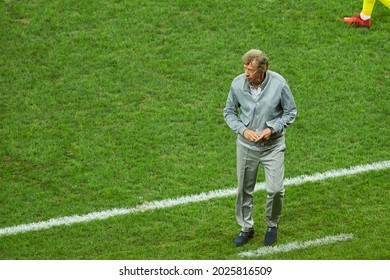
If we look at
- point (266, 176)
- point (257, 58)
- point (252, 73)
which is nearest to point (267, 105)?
point (252, 73)

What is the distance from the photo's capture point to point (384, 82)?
589 inches

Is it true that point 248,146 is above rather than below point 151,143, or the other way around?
above


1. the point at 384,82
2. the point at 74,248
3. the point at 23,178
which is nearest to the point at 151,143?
the point at 23,178

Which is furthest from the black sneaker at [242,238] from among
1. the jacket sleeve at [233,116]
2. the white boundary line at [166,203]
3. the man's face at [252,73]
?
the man's face at [252,73]

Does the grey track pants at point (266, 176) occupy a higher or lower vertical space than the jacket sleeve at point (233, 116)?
lower

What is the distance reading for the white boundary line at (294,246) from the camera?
36.5 ft

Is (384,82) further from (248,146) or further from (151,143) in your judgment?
(248,146)

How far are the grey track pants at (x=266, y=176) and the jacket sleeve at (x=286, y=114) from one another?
0.29 meters

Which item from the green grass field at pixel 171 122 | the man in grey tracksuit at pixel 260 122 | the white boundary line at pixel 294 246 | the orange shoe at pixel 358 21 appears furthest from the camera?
the orange shoe at pixel 358 21

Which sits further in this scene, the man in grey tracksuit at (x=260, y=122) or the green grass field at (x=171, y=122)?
the green grass field at (x=171, y=122)

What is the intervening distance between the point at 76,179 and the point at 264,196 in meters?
2.39

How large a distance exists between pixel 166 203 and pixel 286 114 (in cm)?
233

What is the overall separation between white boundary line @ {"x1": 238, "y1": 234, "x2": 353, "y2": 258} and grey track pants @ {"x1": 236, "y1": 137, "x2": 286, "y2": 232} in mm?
272

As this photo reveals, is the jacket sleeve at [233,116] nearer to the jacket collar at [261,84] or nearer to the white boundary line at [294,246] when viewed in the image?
the jacket collar at [261,84]
